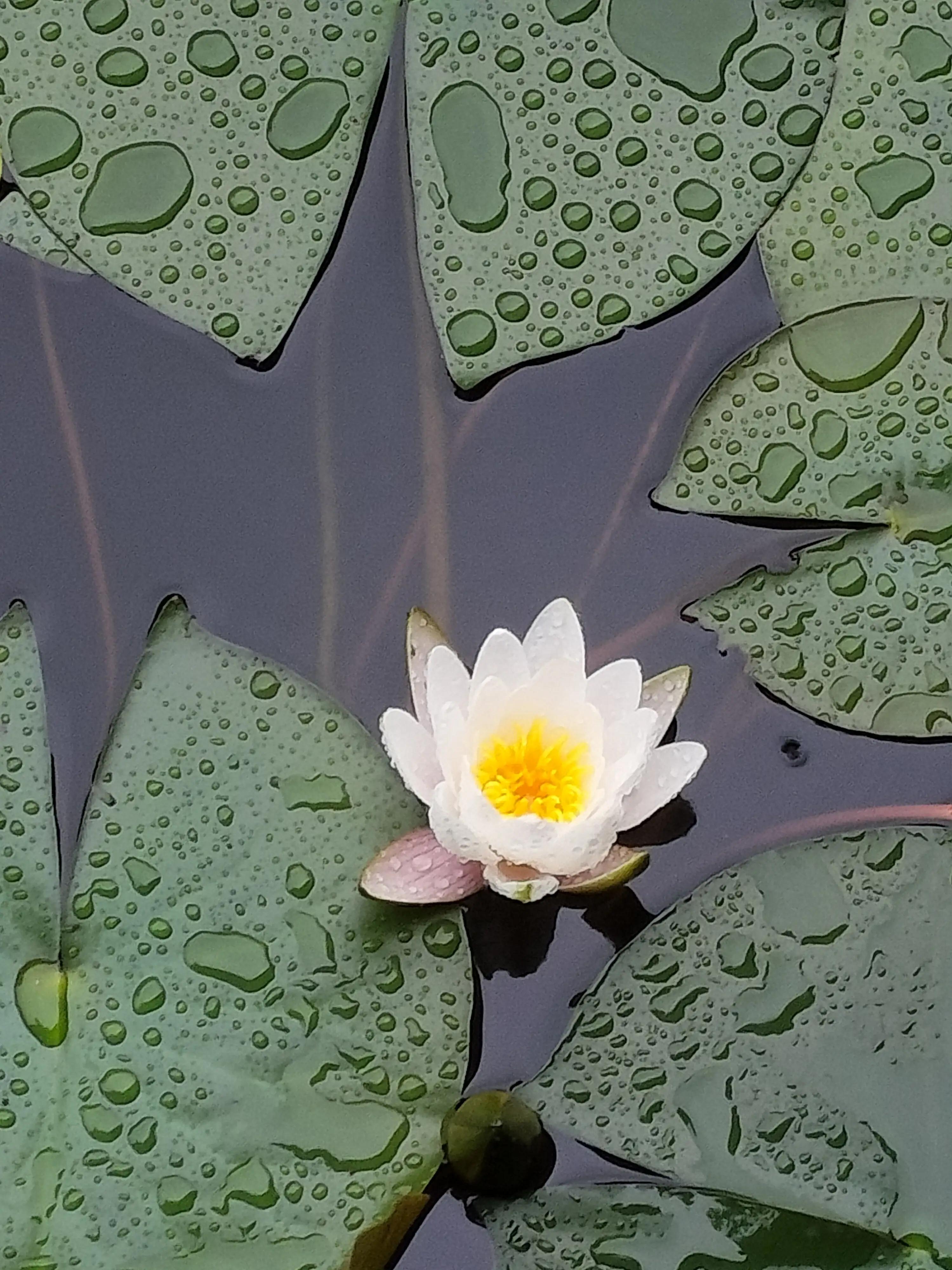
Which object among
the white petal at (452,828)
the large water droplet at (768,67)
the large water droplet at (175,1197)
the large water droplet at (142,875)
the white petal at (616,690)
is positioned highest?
the large water droplet at (768,67)

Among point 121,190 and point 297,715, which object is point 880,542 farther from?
point 121,190

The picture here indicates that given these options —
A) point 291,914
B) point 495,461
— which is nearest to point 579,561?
point 495,461

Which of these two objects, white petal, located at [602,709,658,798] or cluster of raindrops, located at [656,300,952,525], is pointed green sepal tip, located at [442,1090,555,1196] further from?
cluster of raindrops, located at [656,300,952,525]

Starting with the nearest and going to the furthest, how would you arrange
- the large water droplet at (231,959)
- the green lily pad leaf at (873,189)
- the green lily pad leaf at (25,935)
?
the green lily pad leaf at (25,935)
the large water droplet at (231,959)
the green lily pad leaf at (873,189)

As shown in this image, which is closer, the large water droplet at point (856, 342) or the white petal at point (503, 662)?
the white petal at point (503, 662)

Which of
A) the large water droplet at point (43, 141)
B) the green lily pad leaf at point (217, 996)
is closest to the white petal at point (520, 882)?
the green lily pad leaf at point (217, 996)

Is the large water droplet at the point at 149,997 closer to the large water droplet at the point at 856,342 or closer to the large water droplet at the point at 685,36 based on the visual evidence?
the large water droplet at the point at 856,342

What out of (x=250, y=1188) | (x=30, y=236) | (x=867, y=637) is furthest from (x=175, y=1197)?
(x=30, y=236)

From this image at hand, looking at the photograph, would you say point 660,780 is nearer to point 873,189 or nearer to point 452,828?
point 452,828
